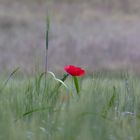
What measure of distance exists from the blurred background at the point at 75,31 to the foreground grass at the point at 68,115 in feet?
22.2

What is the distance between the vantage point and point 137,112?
1.20 metres

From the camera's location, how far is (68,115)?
0.96 m

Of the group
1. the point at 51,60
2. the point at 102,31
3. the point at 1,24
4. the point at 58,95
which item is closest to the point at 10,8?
the point at 1,24

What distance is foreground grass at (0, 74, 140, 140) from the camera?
93cm

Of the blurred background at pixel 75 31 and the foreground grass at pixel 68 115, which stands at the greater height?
the foreground grass at pixel 68 115

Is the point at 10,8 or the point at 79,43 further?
the point at 10,8

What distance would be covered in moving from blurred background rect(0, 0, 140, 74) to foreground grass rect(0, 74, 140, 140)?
22.2ft

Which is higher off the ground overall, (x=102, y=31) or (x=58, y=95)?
(x=58, y=95)

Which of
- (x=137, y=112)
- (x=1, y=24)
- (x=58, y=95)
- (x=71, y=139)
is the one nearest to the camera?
(x=71, y=139)

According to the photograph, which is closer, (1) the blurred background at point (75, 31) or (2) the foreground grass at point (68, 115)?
(2) the foreground grass at point (68, 115)

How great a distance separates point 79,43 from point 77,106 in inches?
344

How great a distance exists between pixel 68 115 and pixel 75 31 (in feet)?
31.1

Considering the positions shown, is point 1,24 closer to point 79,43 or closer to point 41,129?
point 79,43

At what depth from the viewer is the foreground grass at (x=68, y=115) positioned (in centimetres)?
93
